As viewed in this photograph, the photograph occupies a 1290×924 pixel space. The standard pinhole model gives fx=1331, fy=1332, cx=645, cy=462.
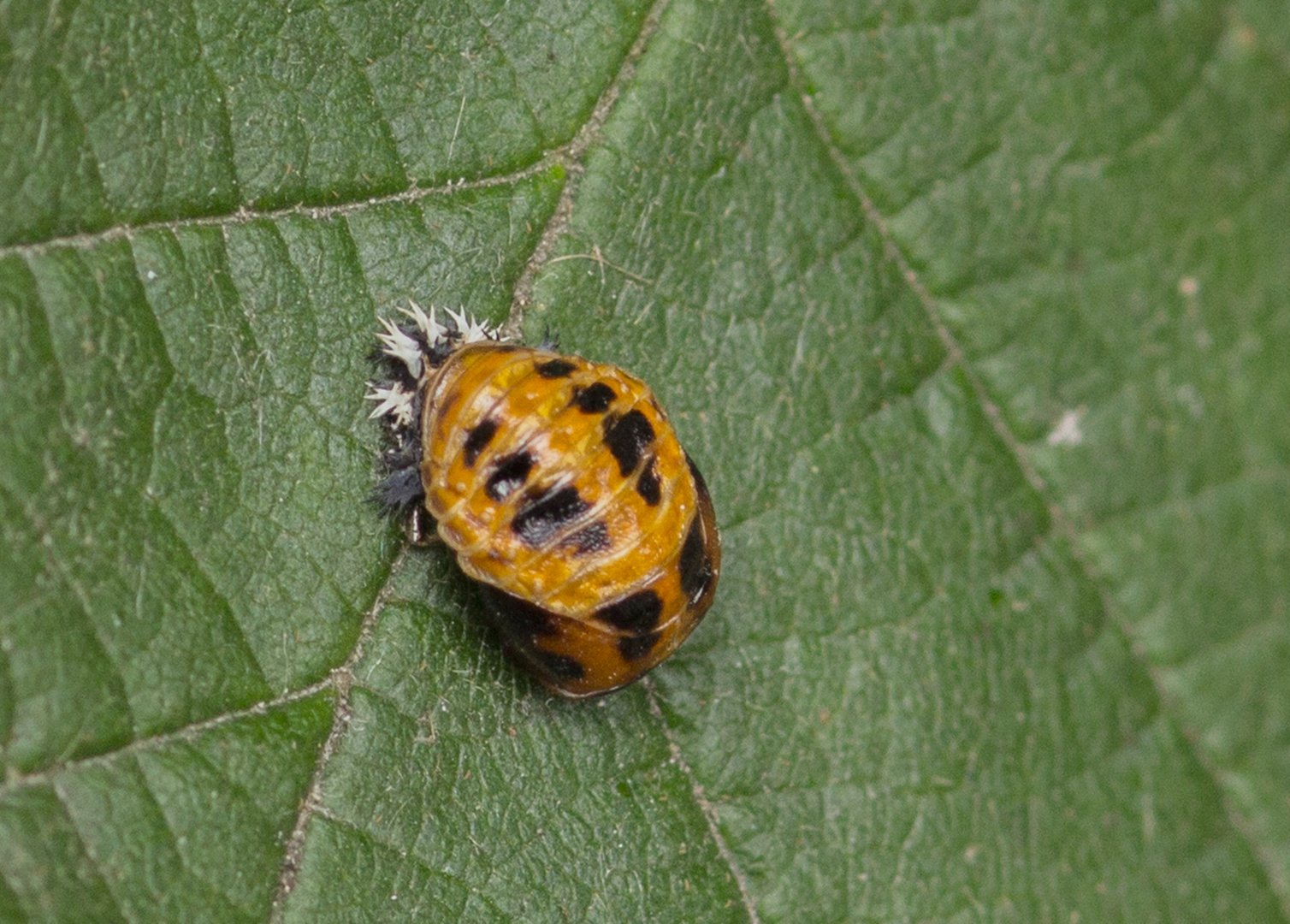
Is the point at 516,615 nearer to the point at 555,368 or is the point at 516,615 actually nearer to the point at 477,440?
the point at 477,440

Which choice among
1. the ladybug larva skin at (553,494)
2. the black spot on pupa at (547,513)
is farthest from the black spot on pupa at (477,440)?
the black spot on pupa at (547,513)

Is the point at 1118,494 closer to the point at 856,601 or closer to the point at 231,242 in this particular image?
the point at 856,601

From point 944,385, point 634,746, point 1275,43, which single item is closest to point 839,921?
point 634,746

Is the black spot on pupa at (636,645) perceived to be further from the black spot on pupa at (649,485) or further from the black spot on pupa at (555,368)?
the black spot on pupa at (555,368)

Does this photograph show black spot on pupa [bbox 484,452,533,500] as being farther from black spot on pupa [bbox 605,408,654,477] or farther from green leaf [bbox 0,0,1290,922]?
green leaf [bbox 0,0,1290,922]

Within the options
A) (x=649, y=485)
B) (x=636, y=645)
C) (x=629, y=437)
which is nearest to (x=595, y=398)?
(x=629, y=437)

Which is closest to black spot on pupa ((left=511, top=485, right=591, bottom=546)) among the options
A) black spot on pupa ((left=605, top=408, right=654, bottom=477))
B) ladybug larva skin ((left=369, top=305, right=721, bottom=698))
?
ladybug larva skin ((left=369, top=305, right=721, bottom=698))
